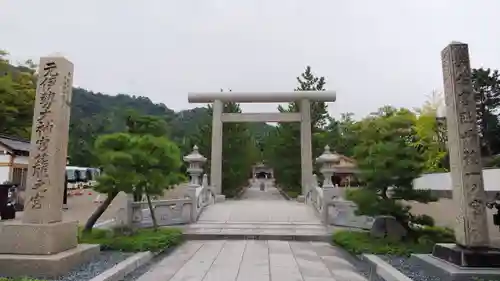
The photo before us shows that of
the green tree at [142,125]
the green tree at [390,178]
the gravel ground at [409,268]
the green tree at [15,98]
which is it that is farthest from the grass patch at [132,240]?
the green tree at [15,98]

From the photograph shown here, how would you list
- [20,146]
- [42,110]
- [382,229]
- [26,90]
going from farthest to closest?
1. [26,90]
2. [20,146]
3. [382,229]
4. [42,110]

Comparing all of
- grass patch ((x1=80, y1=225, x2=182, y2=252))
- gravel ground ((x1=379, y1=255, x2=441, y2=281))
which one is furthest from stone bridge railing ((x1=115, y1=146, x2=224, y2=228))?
gravel ground ((x1=379, y1=255, x2=441, y2=281))

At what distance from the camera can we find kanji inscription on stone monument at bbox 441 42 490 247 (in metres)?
5.25

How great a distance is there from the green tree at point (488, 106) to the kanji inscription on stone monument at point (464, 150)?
1737cm

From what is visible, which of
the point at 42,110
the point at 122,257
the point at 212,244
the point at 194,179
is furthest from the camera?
the point at 194,179

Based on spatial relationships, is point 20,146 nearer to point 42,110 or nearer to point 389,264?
point 42,110

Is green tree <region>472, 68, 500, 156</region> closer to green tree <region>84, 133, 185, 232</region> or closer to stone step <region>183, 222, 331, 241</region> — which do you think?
stone step <region>183, 222, 331, 241</region>

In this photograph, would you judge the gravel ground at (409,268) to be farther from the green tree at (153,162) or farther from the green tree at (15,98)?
the green tree at (15,98)

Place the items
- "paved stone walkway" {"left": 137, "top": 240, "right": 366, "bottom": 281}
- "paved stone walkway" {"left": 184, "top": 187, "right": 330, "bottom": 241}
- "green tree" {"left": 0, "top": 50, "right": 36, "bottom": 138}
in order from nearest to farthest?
"paved stone walkway" {"left": 137, "top": 240, "right": 366, "bottom": 281}
"paved stone walkway" {"left": 184, "top": 187, "right": 330, "bottom": 241}
"green tree" {"left": 0, "top": 50, "right": 36, "bottom": 138}

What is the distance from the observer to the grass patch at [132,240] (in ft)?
22.9

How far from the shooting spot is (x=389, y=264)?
234 inches

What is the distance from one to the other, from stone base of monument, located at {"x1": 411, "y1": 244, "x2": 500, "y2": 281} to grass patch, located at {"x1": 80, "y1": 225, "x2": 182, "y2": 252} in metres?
4.94

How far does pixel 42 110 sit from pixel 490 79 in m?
25.3

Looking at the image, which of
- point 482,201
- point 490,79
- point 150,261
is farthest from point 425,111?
point 150,261
